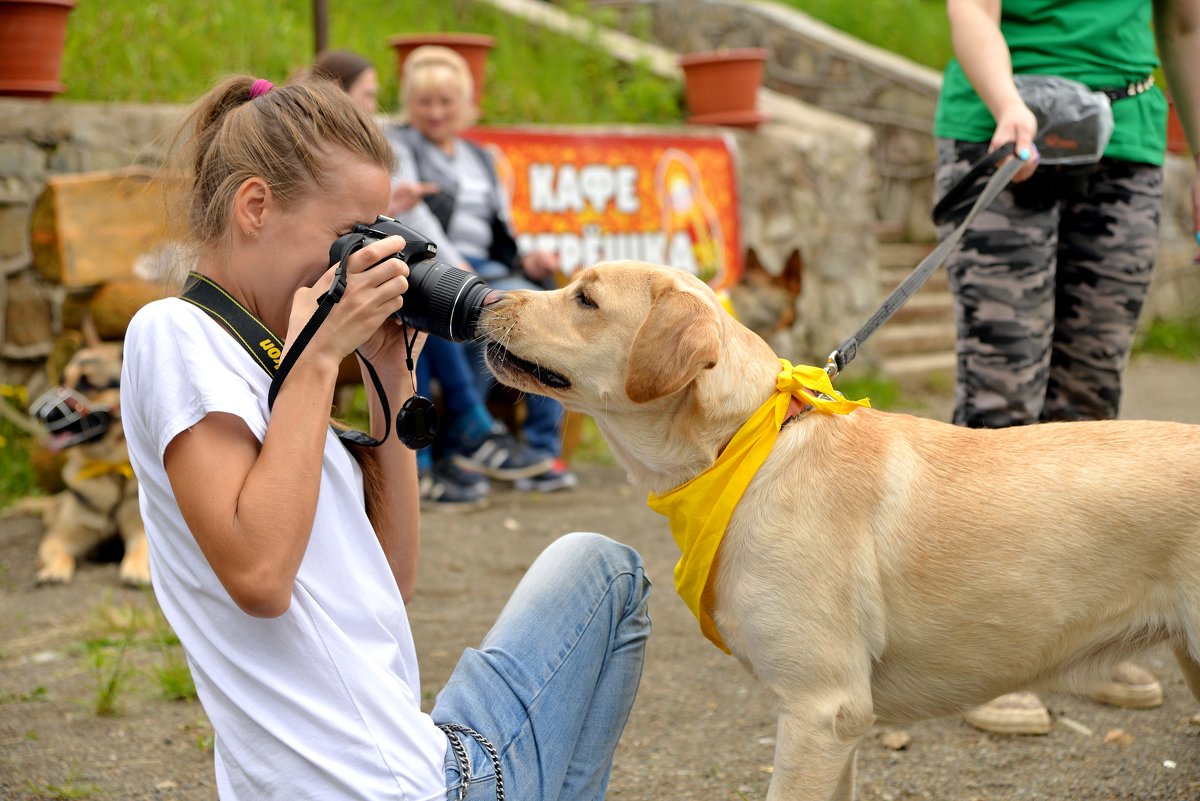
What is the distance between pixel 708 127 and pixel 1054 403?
612cm

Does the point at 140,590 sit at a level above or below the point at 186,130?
below

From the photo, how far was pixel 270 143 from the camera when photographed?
2119mm

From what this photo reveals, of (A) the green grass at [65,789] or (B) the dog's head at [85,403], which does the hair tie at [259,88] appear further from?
(B) the dog's head at [85,403]

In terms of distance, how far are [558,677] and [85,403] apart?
3655 mm

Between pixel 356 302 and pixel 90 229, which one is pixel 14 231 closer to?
pixel 90 229

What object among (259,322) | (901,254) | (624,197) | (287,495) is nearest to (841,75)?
(901,254)

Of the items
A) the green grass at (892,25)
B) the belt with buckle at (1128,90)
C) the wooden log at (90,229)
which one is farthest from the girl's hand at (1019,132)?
the green grass at (892,25)

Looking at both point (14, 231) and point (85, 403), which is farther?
point (14, 231)

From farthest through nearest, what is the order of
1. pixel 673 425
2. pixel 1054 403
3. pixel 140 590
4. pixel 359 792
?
pixel 140 590, pixel 1054 403, pixel 673 425, pixel 359 792

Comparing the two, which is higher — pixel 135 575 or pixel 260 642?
pixel 260 642

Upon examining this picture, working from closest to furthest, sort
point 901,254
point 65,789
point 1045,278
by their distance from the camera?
Answer: 1. point 65,789
2. point 1045,278
3. point 901,254

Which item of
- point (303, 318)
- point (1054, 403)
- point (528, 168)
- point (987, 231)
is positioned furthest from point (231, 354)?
point (528, 168)

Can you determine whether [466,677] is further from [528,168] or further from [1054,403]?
[528,168]

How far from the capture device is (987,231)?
3582mm
